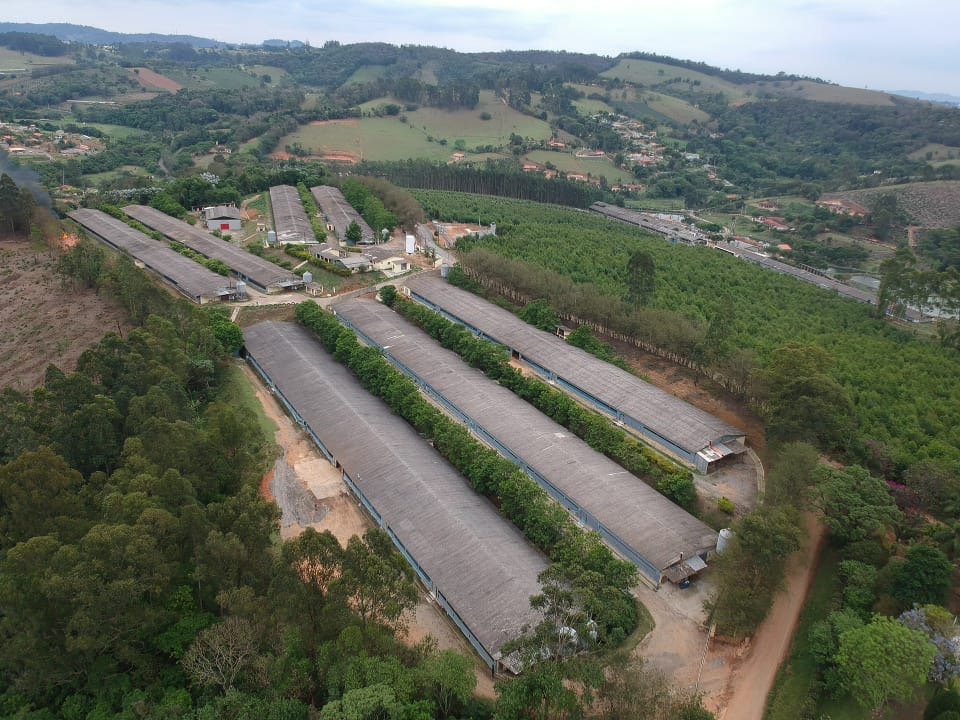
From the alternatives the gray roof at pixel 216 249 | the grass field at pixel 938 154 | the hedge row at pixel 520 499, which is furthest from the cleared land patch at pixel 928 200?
the hedge row at pixel 520 499

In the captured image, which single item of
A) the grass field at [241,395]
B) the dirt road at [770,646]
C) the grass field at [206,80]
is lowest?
the grass field at [206,80]

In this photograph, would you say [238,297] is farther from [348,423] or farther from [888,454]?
[888,454]

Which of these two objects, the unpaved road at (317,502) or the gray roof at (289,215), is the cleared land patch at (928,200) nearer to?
the gray roof at (289,215)

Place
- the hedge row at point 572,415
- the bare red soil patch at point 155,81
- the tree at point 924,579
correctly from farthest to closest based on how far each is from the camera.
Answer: the bare red soil patch at point 155,81 < the hedge row at point 572,415 < the tree at point 924,579

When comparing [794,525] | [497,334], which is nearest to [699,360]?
[497,334]

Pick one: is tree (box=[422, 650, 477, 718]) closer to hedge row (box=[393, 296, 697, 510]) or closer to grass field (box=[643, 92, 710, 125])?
hedge row (box=[393, 296, 697, 510])

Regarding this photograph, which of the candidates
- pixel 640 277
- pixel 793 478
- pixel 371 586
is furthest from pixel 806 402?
pixel 371 586

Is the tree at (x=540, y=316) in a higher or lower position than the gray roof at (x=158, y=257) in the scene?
higher
